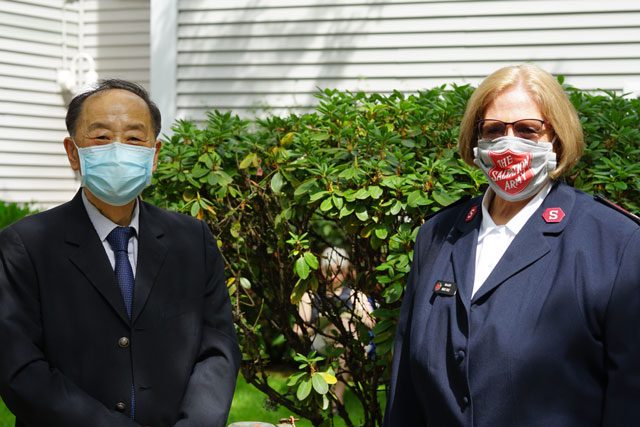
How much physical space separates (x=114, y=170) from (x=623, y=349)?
172cm

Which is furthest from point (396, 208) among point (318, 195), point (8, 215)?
point (8, 215)

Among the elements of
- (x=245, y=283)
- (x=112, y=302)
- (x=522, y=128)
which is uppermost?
(x=522, y=128)

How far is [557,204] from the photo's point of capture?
8.32 feet

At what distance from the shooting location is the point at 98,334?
2568mm

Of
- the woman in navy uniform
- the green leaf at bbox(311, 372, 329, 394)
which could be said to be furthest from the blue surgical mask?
the green leaf at bbox(311, 372, 329, 394)

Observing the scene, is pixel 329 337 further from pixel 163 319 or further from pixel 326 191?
pixel 163 319

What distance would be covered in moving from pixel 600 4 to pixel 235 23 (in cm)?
354

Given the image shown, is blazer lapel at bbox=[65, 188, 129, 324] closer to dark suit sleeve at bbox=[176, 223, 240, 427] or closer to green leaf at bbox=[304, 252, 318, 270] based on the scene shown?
dark suit sleeve at bbox=[176, 223, 240, 427]

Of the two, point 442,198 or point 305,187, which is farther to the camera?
point 305,187

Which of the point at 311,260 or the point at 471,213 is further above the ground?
the point at 471,213

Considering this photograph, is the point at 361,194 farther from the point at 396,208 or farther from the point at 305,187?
the point at 305,187

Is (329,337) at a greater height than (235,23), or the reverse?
(235,23)

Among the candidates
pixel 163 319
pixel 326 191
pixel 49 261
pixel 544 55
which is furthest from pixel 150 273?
pixel 544 55

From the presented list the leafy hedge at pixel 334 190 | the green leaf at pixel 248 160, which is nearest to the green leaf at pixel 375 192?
the leafy hedge at pixel 334 190
